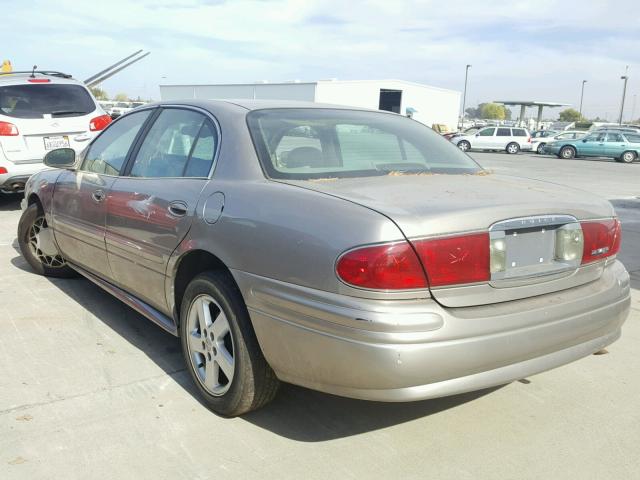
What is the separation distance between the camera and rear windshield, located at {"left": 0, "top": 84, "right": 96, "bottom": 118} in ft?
26.7

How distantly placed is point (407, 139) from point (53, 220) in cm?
285

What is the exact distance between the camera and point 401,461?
262 cm

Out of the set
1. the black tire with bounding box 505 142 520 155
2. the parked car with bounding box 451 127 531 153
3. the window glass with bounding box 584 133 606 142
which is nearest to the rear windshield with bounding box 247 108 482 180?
the window glass with bounding box 584 133 606 142

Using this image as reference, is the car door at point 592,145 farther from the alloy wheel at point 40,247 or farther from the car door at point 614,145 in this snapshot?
the alloy wheel at point 40,247

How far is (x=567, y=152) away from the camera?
31391mm

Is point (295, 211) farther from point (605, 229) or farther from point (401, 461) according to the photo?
point (605, 229)

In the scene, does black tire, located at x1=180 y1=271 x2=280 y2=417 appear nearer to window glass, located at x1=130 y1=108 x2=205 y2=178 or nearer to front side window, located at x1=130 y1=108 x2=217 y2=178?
front side window, located at x1=130 y1=108 x2=217 y2=178

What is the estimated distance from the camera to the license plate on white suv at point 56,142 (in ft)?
27.0

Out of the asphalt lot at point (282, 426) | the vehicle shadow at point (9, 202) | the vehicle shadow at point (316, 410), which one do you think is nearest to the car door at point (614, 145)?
the vehicle shadow at point (9, 202)

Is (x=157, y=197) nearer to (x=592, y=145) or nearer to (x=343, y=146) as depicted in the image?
(x=343, y=146)

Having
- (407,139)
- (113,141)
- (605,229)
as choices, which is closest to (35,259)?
(113,141)

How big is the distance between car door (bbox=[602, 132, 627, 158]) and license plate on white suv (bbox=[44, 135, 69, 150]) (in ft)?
90.9

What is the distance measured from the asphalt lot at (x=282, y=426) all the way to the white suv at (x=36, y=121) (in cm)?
480

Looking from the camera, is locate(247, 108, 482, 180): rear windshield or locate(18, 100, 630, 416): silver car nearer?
locate(18, 100, 630, 416): silver car
